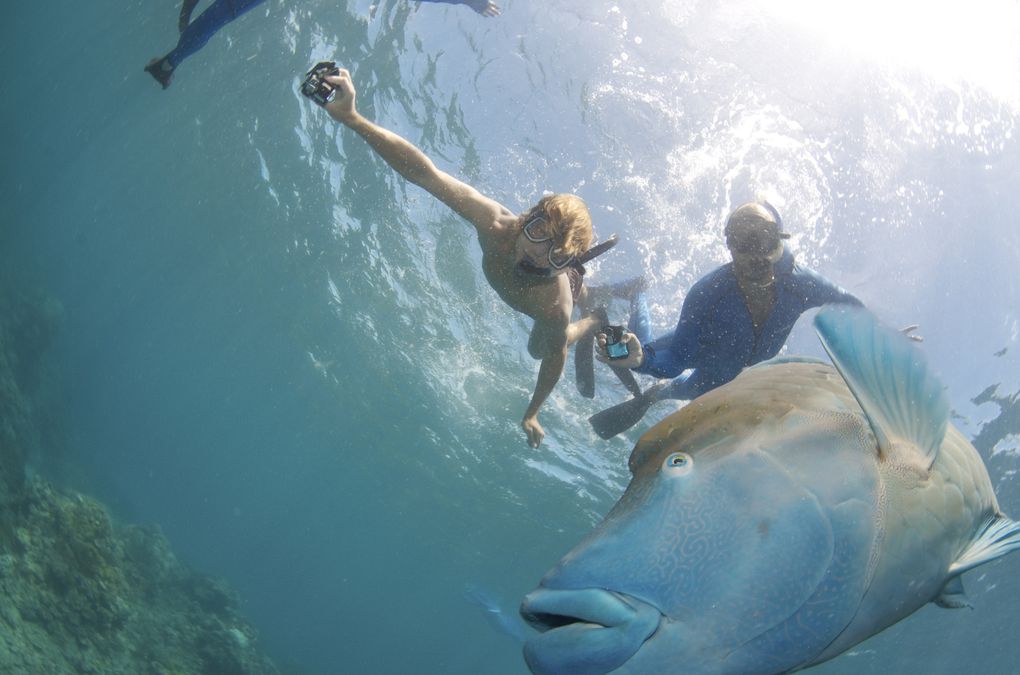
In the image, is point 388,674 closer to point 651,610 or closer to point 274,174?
point 274,174

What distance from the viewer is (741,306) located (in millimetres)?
5422

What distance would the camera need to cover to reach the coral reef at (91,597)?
34.0 ft

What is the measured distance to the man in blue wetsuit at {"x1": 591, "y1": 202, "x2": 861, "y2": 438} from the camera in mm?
4828

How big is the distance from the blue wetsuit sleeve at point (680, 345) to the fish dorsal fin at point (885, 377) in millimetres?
4173

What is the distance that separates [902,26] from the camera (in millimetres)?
6941

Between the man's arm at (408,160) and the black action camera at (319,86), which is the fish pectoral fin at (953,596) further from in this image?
the black action camera at (319,86)

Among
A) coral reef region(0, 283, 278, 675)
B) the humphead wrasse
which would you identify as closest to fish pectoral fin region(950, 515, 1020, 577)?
the humphead wrasse

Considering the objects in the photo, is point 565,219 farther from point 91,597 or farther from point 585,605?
point 91,597

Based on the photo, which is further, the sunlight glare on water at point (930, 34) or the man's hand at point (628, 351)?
the sunlight glare on water at point (930, 34)

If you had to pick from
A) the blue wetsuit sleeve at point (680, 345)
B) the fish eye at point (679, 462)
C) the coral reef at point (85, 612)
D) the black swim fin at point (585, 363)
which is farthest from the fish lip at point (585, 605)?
the coral reef at point (85, 612)

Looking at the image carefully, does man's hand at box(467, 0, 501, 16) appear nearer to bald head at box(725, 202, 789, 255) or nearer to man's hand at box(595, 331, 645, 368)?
bald head at box(725, 202, 789, 255)

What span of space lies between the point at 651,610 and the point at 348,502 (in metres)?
44.5

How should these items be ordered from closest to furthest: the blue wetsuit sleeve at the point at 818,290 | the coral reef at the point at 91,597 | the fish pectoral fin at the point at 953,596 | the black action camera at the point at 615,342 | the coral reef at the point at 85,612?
1. the fish pectoral fin at the point at 953,596
2. the black action camera at the point at 615,342
3. the blue wetsuit sleeve at the point at 818,290
4. the coral reef at the point at 85,612
5. the coral reef at the point at 91,597

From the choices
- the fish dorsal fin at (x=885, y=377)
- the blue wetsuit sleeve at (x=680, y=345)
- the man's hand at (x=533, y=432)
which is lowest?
the man's hand at (x=533, y=432)
